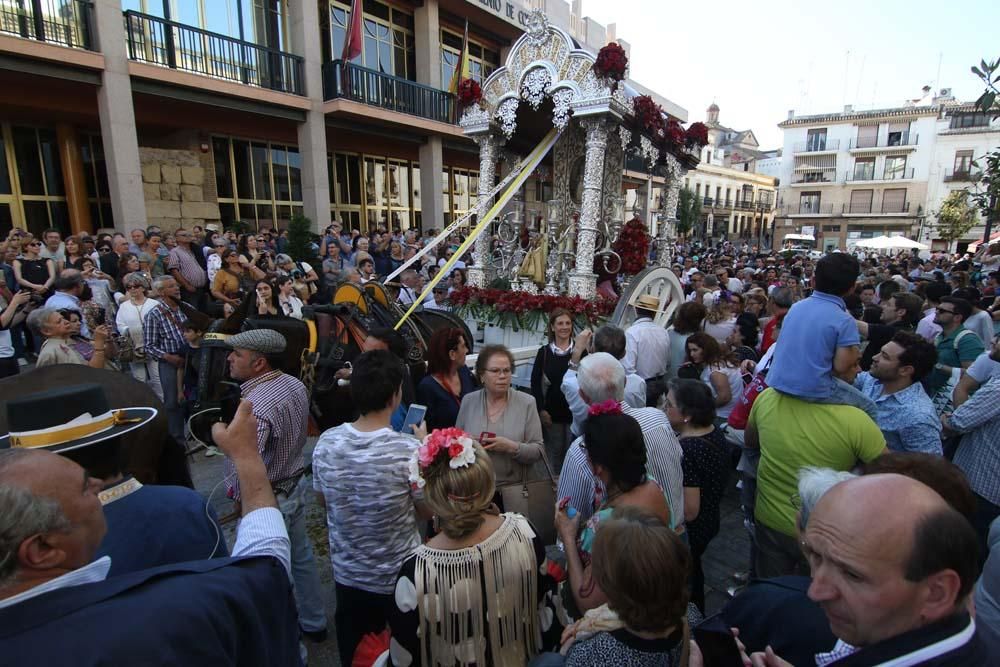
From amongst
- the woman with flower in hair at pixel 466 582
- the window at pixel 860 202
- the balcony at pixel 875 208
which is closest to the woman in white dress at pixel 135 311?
the woman with flower in hair at pixel 466 582

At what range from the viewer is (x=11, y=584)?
102 cm

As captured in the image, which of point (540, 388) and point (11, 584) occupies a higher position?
point (11, 584)

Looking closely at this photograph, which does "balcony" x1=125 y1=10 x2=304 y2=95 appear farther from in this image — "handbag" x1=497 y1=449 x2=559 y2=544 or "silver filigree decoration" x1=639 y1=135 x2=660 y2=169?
"handbag" x1=497 y1=449 x2=559 y2=544

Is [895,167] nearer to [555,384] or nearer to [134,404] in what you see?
[555,384]

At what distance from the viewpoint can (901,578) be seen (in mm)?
1075

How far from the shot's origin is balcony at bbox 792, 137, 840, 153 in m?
44.7

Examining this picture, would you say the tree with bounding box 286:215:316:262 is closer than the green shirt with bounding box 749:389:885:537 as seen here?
No

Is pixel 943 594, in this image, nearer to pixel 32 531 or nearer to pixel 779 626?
pixel 779 626

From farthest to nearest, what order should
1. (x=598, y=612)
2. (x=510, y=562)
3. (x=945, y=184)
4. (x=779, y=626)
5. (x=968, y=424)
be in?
(x=945, y=184)
(x=968, y=424)
(x=510, y=562)
(x=598, y=612)
(x=779, y=626)

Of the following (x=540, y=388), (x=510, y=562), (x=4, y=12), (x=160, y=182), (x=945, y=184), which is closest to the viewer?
(x=510, y=562)

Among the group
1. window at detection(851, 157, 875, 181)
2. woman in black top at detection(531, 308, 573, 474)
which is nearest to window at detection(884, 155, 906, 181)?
window at detection(851, 157, 875, 181)

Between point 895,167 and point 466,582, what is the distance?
54.7 metres

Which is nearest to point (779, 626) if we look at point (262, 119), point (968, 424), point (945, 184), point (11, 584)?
point (11, 584)

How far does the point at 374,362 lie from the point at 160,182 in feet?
41.7
